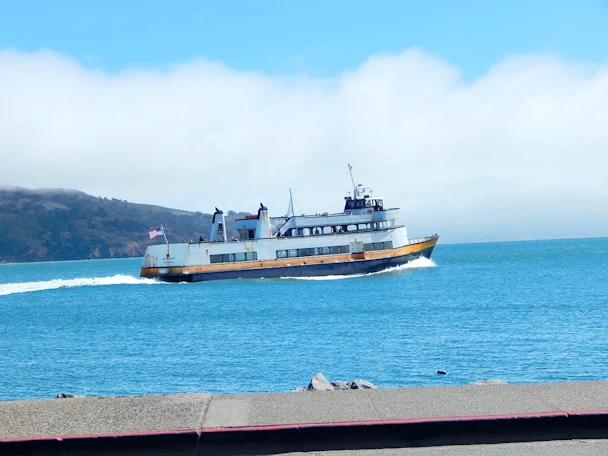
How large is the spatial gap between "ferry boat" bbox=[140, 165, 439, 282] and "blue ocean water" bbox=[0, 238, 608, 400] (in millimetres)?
4324

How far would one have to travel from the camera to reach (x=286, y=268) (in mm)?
55438

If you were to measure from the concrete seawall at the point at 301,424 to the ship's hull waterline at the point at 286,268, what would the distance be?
4715 cm

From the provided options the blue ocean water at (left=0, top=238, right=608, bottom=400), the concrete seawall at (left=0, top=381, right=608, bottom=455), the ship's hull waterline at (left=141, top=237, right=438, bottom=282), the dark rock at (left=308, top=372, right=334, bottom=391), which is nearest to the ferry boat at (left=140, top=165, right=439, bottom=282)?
the ship's hull waterline at (left=141, top=237, right=438, bottom=282)

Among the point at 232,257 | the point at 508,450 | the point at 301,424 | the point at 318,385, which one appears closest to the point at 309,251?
the point at 232,257

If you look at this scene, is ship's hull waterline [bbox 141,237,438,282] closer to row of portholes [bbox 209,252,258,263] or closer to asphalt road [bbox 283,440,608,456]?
row of portholes [bbox 209,252,258,263]

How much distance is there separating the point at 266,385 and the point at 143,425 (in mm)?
10852

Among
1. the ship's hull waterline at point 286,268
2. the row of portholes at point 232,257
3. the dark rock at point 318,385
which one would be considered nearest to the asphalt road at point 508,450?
the dark rock at point 318,385

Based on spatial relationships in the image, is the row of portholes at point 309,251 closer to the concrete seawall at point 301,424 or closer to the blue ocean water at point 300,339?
the blue ocean water at point 300,339

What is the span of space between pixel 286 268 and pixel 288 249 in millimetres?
1440

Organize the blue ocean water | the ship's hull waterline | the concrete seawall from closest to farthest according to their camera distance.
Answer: the concrete seawall → the blue ocean water → the ship's hull waterline

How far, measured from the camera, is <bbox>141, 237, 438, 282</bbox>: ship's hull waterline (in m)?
54.6

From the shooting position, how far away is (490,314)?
3241 cm

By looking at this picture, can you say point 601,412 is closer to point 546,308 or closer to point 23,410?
point 23,410

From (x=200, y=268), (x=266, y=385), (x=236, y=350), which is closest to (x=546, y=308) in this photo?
(x=236, y=350)
